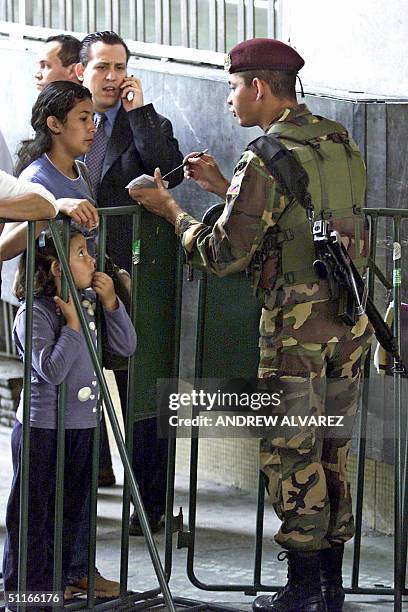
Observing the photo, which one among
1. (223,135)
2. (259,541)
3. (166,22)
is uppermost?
(166,22)

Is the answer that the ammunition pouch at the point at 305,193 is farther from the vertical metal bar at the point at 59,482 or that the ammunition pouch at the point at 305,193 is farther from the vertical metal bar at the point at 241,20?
the vertical metal bar at the point at 241,20

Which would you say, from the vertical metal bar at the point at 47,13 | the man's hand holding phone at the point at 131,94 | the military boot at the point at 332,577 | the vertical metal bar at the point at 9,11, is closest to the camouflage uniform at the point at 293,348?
the military boot at the point at 332,577

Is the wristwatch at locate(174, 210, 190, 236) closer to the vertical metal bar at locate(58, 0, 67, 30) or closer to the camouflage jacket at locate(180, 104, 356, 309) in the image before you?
the camouflage jacket at locate(180, 104, 356, 309)

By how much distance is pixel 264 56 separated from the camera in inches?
170

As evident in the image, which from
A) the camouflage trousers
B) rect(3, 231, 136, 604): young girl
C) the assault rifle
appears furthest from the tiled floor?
the assault rifle

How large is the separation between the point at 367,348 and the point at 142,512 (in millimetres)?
1039

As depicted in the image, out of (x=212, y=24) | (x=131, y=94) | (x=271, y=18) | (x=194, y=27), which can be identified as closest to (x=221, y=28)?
(x=212, y=24)

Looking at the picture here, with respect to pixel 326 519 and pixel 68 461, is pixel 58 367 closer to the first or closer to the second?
pixel 68 461

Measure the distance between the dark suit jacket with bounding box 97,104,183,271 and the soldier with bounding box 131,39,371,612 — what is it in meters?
0.97

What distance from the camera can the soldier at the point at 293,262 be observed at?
4273 mm

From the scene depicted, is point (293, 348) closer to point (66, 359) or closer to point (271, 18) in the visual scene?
point (66, 359)

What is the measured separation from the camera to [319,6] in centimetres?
614

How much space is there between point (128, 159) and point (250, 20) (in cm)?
152

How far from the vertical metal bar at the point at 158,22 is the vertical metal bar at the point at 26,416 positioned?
3243mm
